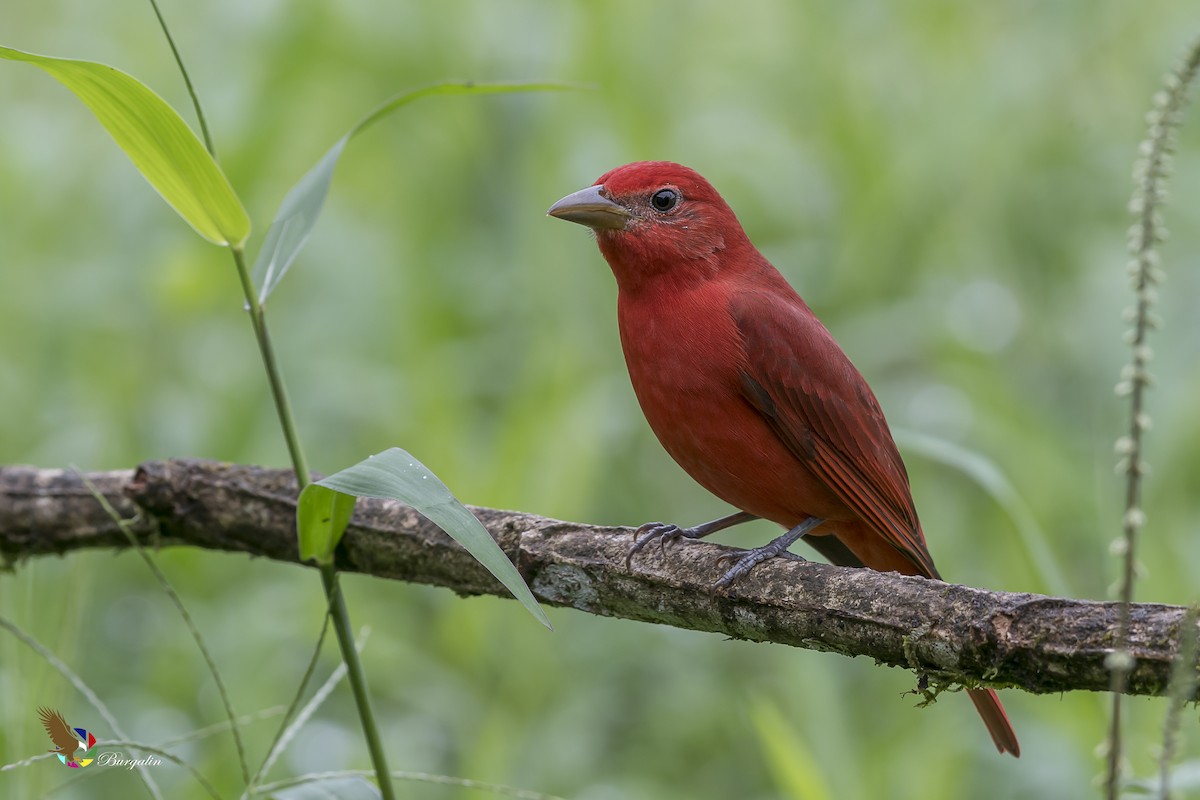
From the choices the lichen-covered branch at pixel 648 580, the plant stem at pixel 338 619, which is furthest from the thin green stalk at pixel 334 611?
the lichen-covered branch at pixel 648 580

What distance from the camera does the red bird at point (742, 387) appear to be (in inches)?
110

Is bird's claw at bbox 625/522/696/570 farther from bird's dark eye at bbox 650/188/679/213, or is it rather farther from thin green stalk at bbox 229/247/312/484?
bird's dark eye at bbox 650/188/679/213

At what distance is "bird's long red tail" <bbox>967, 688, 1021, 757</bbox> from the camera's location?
2537 mm

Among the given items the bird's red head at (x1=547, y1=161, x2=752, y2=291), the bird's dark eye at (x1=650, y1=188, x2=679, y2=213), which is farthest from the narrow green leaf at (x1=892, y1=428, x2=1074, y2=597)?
the bird's dark eye at (x1=650, y1=188, x2=679, y2=213)

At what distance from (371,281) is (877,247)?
196 cm

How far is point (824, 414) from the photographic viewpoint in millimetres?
2895

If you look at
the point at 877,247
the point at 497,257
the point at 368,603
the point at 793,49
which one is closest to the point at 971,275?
the point at 877,247

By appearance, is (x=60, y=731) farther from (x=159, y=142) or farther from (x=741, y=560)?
(x=741, y=560)

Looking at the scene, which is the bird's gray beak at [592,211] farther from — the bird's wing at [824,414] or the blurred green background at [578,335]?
the blurred green background at [578,335]

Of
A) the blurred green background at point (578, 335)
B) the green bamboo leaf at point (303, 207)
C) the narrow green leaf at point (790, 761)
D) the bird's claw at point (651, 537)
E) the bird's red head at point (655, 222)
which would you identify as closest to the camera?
the green bamboo leaf at point (303, 207)

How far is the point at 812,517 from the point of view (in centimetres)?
291

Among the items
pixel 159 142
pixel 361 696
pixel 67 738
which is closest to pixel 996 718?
pixel 361 696

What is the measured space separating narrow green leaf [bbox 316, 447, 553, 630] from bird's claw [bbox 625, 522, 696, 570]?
0.55 meters

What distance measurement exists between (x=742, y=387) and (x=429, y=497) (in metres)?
1.16
